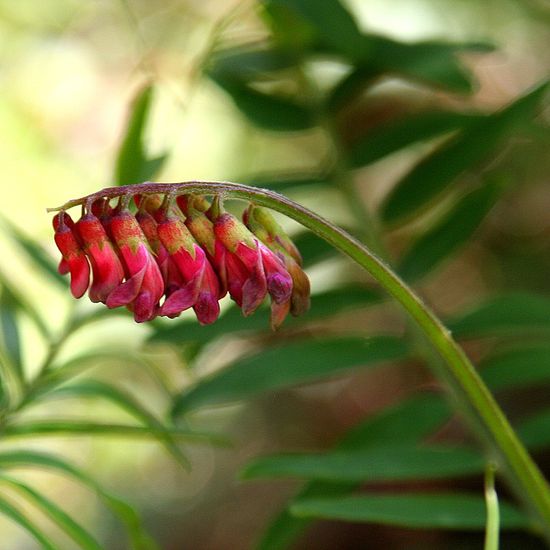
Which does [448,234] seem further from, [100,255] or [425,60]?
[100,255]

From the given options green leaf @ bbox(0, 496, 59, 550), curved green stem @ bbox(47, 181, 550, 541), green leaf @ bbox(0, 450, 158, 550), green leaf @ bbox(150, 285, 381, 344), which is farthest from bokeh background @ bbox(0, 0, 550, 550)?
curved green stem @ bbox(47, 181, 550, 541)

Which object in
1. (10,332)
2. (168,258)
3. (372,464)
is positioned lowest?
(372,464)

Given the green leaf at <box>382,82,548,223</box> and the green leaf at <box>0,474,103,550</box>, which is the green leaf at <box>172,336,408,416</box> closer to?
the green leaf at <box>382,82,548,223</box>

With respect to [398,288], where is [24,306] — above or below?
above

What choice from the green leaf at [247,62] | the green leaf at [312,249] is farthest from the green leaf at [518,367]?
the green leaf at [247,62]

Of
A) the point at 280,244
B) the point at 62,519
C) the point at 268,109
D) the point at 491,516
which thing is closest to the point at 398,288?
the point at 280,244

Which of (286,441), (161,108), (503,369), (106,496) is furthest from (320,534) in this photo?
(106,496)
